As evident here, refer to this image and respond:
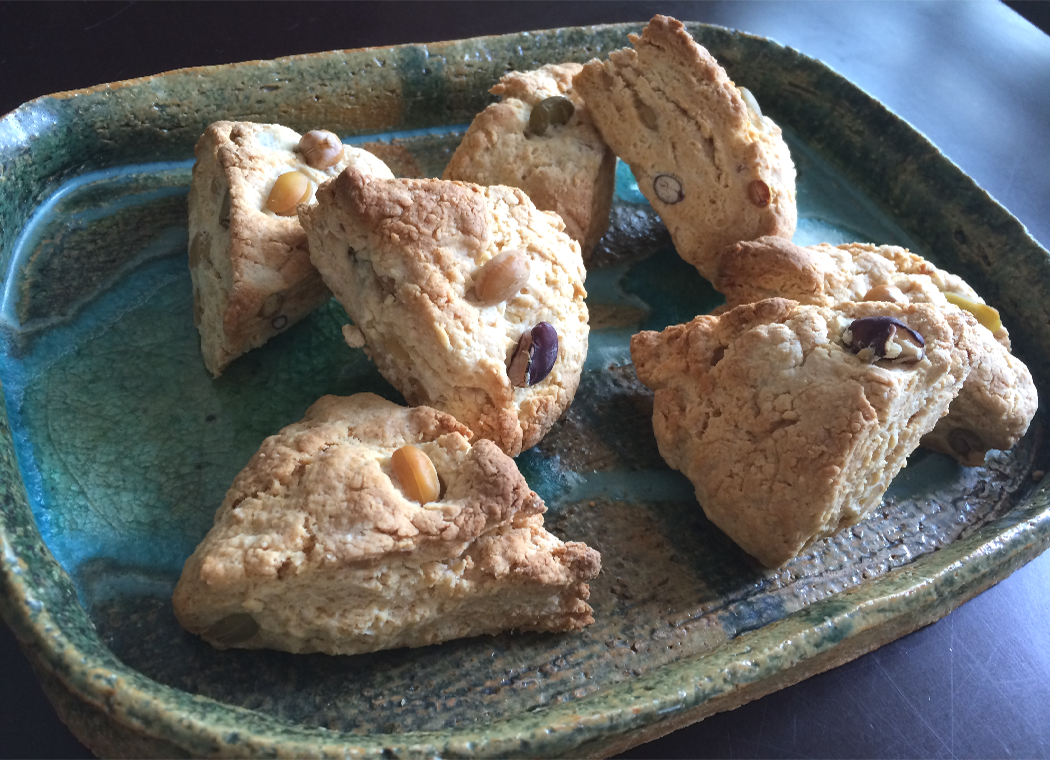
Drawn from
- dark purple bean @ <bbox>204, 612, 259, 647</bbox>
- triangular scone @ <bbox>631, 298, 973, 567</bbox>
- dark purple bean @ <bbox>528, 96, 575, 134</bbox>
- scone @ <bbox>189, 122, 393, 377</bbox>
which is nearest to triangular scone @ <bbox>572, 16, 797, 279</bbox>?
dark purple bean @ <bbox>528, 96, 575, 134</bbox>

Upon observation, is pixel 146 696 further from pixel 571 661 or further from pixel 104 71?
pixel 104 71

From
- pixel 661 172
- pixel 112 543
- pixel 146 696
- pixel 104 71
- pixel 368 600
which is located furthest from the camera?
pixel 104 71

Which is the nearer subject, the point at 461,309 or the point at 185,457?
the point at 461,309

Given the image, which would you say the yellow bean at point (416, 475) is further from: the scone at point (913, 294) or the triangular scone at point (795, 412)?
the scone at point (913, 294)

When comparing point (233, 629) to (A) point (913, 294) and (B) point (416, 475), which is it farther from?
(A) point (913, 294)

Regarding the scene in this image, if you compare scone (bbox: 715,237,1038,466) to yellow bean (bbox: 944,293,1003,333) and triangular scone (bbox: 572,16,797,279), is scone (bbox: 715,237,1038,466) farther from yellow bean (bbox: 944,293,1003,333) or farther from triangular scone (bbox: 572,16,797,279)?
triangular scone (bbox: 572,16,797,279)

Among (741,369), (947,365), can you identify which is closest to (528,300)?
(741,369)
